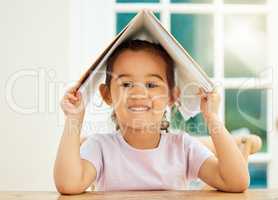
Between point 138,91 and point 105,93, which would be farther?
point 105,93

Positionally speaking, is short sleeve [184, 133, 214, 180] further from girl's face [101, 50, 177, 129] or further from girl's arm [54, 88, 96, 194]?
girl's arm [54, 88, 96, 194]

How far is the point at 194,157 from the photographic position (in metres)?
0.94

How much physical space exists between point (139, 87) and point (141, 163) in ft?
0.51

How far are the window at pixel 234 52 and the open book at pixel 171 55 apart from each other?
77 centimetres

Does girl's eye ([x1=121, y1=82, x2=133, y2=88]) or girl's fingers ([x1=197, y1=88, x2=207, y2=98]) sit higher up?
girl's eye ([x1=121, y1=82, x2=133, y2=88])

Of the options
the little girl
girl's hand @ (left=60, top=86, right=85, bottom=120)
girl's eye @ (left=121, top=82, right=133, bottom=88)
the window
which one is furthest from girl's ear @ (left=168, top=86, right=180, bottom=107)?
the window

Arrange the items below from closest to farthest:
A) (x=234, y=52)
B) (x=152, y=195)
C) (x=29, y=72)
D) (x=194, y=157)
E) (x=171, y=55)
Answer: (x=152, y=195) → (x=171, y=55) → (x=194, y=157) → (x=29, y=72) → (x=234, y=52)

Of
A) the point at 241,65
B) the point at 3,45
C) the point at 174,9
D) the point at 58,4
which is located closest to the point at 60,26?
the point at 58,4

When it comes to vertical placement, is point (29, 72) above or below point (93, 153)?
above

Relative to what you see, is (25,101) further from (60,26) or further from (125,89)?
(125,89)

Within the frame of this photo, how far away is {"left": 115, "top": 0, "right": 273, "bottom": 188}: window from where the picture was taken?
5.49 feet

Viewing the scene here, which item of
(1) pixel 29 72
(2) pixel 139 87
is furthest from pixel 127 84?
(1) pixel 29 72

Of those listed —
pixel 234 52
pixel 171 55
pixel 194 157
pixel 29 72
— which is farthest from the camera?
pixel 234 52

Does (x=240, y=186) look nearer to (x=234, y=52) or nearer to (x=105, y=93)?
(x=105, y=93)
